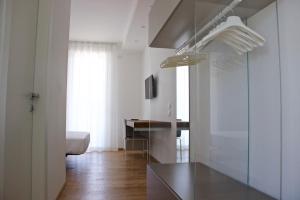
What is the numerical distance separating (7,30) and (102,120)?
4346 mm

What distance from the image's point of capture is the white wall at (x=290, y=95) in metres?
1.00

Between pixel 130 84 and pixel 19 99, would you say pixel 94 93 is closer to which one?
pixel 130 84

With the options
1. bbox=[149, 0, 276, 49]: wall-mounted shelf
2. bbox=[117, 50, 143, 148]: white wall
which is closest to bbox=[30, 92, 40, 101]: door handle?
bbox=[149, 0, 276, 49]: wall-mounted shelf

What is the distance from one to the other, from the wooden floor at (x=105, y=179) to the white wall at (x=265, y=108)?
63.0 inches

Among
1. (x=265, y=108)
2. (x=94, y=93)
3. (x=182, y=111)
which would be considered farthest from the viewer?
(x=94, y=93)

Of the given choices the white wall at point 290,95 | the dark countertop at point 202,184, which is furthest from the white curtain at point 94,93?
the white wall at point 290,95

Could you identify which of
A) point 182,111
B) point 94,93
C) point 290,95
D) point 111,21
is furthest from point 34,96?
point 94,93

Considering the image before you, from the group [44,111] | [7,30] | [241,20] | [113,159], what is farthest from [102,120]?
[241,20]

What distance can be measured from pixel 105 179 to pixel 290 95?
2765 mm

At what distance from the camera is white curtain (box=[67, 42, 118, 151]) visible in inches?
230

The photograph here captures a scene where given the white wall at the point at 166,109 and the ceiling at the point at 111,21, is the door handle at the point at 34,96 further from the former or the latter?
the ceiling at the point at 111,21

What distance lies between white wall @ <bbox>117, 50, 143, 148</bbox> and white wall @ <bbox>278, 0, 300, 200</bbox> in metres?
5.32

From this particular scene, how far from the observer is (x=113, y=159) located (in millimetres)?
4723

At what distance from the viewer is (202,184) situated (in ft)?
4.21
